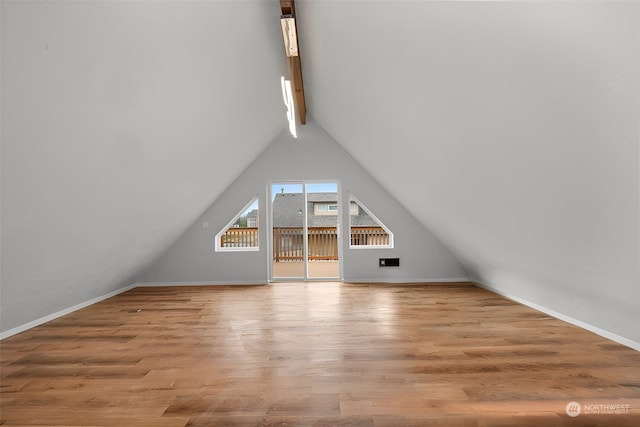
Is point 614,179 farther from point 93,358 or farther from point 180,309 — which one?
point 180,309

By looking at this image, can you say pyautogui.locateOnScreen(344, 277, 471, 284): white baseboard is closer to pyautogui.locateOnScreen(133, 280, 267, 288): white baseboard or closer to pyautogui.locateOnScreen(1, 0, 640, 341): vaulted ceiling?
pyautogui.locateOnScreen(1, 0, 640, 341): vaulted ceiling

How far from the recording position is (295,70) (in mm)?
3568

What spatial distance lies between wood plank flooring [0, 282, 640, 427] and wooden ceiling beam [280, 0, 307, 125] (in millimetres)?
2976

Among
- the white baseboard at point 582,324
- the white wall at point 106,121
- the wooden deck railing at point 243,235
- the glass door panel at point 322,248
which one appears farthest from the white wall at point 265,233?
the wooden deck railing at point 243,235

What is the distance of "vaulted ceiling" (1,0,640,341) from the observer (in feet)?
4.72

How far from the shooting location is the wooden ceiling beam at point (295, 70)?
2.55m

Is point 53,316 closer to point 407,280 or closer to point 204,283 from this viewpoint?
point 204,283

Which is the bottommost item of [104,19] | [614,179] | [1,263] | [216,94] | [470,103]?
[1,263]

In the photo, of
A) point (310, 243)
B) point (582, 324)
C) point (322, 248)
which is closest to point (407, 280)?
point (582, 324)

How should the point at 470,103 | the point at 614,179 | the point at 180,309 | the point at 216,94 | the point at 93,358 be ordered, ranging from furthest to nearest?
the point at 180,309
the point at 216,94
the point at 93,358
the point at 470,103
the point at 614,179

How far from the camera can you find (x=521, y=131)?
6.08 feet

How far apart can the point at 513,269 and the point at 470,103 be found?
249 cm

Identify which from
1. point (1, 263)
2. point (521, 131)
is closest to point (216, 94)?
point (1, 263)

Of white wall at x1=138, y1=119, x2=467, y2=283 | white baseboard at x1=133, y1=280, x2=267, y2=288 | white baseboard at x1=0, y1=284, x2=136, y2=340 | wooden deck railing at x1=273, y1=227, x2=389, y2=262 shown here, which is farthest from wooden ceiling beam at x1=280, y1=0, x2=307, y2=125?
white baseboard at x1=0, y1=284, x2=136, y2=340
